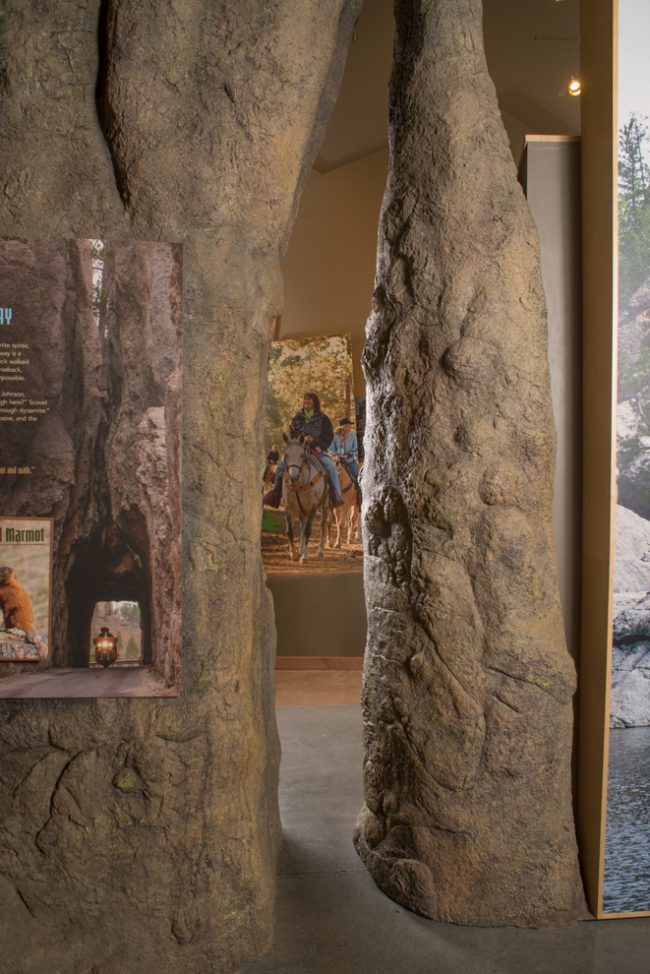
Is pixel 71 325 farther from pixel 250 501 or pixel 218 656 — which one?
pixel 218 656

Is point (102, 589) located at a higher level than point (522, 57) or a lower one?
lower

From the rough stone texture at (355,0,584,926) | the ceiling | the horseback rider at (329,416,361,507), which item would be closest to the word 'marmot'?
the rough stone texture at (355,0,584,926)

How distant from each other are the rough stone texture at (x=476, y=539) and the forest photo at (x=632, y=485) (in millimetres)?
181

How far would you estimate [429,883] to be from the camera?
3.00m

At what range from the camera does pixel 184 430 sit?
268 centimetres

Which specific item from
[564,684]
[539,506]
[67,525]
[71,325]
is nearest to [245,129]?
[71,325]

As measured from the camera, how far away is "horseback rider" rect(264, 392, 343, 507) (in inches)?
242

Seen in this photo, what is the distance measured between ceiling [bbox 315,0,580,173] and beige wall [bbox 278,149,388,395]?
0.77 metres

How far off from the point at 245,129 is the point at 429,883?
8.39 ft

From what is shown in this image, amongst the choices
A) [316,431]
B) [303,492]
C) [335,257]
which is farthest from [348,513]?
[335,257]

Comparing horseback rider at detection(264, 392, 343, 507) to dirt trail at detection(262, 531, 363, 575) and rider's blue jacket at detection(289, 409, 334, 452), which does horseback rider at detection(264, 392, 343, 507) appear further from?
dirt trail at detection(262, 531, 363, 575)

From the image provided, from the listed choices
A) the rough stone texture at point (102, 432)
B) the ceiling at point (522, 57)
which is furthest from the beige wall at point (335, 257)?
the rough stone texture at point (102, 432)

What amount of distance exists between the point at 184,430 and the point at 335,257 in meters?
3.72

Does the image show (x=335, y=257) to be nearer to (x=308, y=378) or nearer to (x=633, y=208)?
(x=308, y=378)
